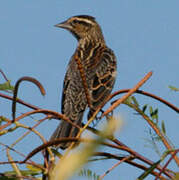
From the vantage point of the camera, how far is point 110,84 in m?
5.39

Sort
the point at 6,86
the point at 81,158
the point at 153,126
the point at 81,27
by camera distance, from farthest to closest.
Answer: the point at 81,27
the point at 6,86
the point at 153,126
the point at 81,158

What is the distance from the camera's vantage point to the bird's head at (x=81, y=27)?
7.58m

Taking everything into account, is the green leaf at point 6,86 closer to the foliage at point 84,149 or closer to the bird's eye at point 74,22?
the foliage at point 84,149

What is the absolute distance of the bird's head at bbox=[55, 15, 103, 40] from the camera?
24.9ft

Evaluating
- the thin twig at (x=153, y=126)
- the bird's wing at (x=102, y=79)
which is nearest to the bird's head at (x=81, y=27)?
the bird's wing at (x=102, y=79)

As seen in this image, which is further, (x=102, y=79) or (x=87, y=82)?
(x=102, y=79)

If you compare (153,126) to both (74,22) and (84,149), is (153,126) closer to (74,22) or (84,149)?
(84,149)

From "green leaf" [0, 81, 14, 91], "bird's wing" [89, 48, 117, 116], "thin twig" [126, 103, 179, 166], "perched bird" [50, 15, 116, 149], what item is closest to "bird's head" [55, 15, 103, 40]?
"perched bird" [50, 15, 116, 149]

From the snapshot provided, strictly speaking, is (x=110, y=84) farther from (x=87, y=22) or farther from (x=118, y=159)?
(x=118, y=159)

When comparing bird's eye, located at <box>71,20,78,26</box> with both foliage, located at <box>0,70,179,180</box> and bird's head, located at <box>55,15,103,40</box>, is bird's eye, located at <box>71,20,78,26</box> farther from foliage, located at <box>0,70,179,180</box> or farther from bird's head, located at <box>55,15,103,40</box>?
foliage, located at <box>0,70,179,180</box>

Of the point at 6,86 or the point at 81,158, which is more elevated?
the point at 6,86

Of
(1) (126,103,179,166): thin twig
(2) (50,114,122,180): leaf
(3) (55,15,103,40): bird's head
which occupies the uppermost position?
(3) (55,15,103,40): bird's head

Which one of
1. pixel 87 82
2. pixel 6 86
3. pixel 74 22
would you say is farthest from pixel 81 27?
pixel 6 86

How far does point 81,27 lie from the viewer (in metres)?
7.64
